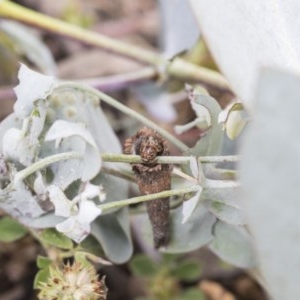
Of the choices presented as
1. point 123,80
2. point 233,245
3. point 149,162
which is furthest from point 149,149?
point 123,80

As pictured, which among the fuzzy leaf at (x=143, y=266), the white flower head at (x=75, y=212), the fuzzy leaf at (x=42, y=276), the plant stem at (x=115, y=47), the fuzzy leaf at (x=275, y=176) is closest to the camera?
the fuzzy leaf at (x=275, y=176)

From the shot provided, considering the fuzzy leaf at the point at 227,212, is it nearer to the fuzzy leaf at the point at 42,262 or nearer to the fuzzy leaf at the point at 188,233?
the fuzzy leaf at the point at 188,233

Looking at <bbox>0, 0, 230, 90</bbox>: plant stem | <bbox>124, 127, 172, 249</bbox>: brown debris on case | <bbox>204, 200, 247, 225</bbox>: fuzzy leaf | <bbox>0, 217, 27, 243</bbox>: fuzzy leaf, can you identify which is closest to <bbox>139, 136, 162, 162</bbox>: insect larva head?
<bbox>124, 127, 172, 249</bbox>: brown debris on case

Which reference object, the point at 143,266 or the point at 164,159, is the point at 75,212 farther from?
the point at 143,266

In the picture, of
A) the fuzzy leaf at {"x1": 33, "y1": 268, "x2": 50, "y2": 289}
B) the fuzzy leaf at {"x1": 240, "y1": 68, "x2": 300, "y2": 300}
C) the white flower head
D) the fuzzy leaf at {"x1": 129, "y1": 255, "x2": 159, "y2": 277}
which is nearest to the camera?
the fuzzy leaf at {"x1": 240, "y1": 68, "x2": 300, "y2": 300}

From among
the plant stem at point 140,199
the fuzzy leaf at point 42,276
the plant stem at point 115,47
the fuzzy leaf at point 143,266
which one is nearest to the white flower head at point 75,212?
the plant stem at point 140,199

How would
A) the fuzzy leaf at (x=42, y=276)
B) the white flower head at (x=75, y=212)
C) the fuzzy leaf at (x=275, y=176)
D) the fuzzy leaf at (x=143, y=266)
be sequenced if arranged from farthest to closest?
the fuzzy leaf at (x=143, y=266)
the fuzzy leaf at (x=42, y=276)
the white flower head at (x=75, y=212)
the fuzzy leaf at (x=275, y=176)

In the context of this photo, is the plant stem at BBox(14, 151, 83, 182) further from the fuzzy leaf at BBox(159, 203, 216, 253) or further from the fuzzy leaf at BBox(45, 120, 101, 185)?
the fuzzy leaf at BBox(159, 203, 216, 253)

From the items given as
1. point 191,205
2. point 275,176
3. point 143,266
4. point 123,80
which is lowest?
point 275,176
